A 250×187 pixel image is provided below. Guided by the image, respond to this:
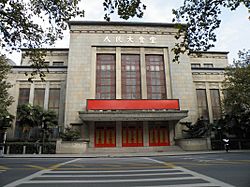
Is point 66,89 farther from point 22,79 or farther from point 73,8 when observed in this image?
point 73,8

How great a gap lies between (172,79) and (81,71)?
517 inches

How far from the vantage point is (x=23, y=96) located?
94.5 ft

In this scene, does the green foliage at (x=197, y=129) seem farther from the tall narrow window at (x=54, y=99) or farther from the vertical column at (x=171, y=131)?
the tall narrow window at (x=54, y=99)

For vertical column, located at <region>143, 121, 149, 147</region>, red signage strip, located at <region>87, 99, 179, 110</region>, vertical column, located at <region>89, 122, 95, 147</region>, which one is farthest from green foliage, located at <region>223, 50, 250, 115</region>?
vertical column, located at <region>89, 122, 95, 147</region>

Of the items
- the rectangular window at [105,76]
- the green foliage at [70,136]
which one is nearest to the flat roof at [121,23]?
the rectangular window at [105,76]

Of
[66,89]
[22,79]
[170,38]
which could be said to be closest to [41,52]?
[66,89]

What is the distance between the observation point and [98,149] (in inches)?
950

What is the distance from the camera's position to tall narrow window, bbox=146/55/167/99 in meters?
28.9

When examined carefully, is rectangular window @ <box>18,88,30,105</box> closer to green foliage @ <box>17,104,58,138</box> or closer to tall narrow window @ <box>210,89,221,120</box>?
green foliage @ <box>17,104,58,138</box>

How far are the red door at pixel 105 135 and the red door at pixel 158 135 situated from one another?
4.96 m

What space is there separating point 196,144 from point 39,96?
22145 millimetres

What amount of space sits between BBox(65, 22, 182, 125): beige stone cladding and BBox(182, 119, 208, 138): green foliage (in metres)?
5.42

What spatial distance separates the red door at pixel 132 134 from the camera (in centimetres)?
2606

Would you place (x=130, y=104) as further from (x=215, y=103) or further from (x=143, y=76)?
(x=215, y=103)
